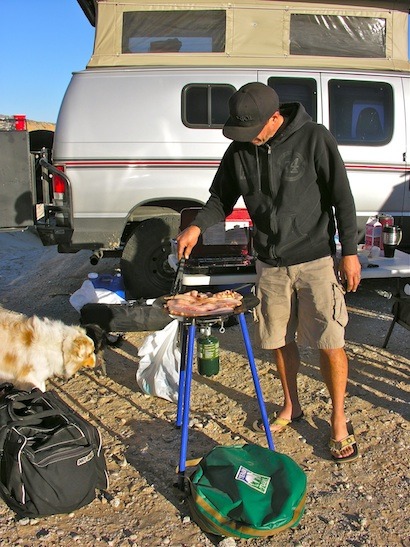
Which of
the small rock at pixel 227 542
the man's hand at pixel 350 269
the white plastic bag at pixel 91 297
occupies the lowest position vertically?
the small rock at pixel 227 542

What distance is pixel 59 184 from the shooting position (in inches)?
226

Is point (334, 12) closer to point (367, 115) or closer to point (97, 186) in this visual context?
point (367, 115)

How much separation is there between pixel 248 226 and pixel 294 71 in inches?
76.1

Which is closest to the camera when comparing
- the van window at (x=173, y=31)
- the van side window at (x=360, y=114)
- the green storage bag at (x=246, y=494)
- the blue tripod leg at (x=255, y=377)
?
the green storage bag at (x=246, y=494)

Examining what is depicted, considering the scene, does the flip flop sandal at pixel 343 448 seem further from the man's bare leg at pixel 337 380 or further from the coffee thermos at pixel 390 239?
the coffee thermos at pixel 390 239

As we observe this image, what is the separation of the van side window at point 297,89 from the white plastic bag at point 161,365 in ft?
10.2

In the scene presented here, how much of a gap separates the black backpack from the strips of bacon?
2.59 feet

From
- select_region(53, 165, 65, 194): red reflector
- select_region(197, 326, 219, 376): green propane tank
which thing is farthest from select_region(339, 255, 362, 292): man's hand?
select_region(53, 165, 65, 194): red reflector

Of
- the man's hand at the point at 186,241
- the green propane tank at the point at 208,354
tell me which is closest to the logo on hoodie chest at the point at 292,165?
the man's hand at the point at 186,241

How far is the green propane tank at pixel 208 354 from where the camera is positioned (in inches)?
145

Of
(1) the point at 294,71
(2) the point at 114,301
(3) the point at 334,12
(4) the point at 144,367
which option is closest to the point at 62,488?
(4) the point at 144,367

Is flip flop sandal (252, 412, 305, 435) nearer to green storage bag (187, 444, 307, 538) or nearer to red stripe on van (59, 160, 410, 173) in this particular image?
green storage bag (187, 444, 307, 538)

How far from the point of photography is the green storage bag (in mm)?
2551

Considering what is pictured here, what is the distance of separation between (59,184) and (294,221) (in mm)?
3382
